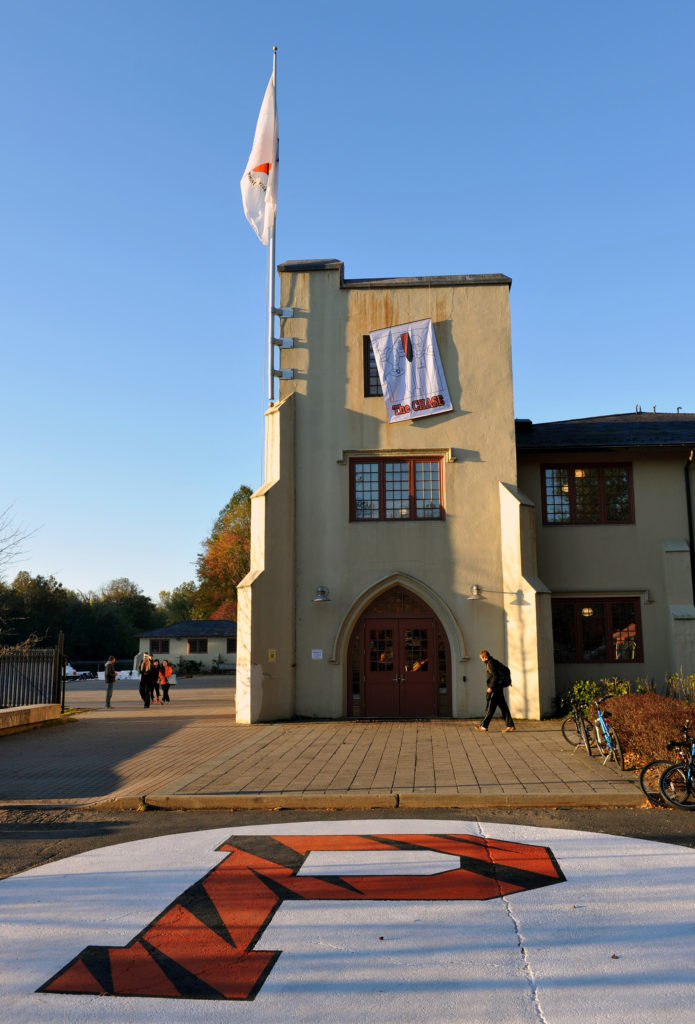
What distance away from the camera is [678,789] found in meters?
9.74

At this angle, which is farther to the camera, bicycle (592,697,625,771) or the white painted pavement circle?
bicycle (592,697,625,771)

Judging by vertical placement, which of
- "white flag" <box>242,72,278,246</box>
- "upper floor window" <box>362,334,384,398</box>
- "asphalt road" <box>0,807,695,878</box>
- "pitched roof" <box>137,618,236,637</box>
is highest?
"white flag" <box>242,72,278,246</box>

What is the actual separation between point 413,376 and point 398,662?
7.01 meters

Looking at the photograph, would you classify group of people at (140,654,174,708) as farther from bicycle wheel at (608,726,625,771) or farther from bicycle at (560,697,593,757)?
bicycle wheel at (608,726,625,771)

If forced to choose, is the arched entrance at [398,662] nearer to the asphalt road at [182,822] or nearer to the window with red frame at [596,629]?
the window with red frame at [596,629]

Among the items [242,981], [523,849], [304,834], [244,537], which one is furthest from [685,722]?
[244,537]

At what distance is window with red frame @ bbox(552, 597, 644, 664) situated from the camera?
20344mm

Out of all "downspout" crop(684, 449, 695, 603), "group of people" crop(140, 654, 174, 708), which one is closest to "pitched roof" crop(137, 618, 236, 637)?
"group of people" crop(140, 654, 174, 708)

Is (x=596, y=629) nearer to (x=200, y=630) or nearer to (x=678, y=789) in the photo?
(x=678, y=789)

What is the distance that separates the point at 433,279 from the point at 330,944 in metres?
17.6

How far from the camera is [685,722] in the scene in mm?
10430

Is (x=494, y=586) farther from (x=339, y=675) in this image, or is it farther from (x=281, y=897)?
(x=281, y=897)

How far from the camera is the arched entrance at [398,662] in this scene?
19.4 metres

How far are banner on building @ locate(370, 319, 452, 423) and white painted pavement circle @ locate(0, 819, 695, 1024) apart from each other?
13263 mm
